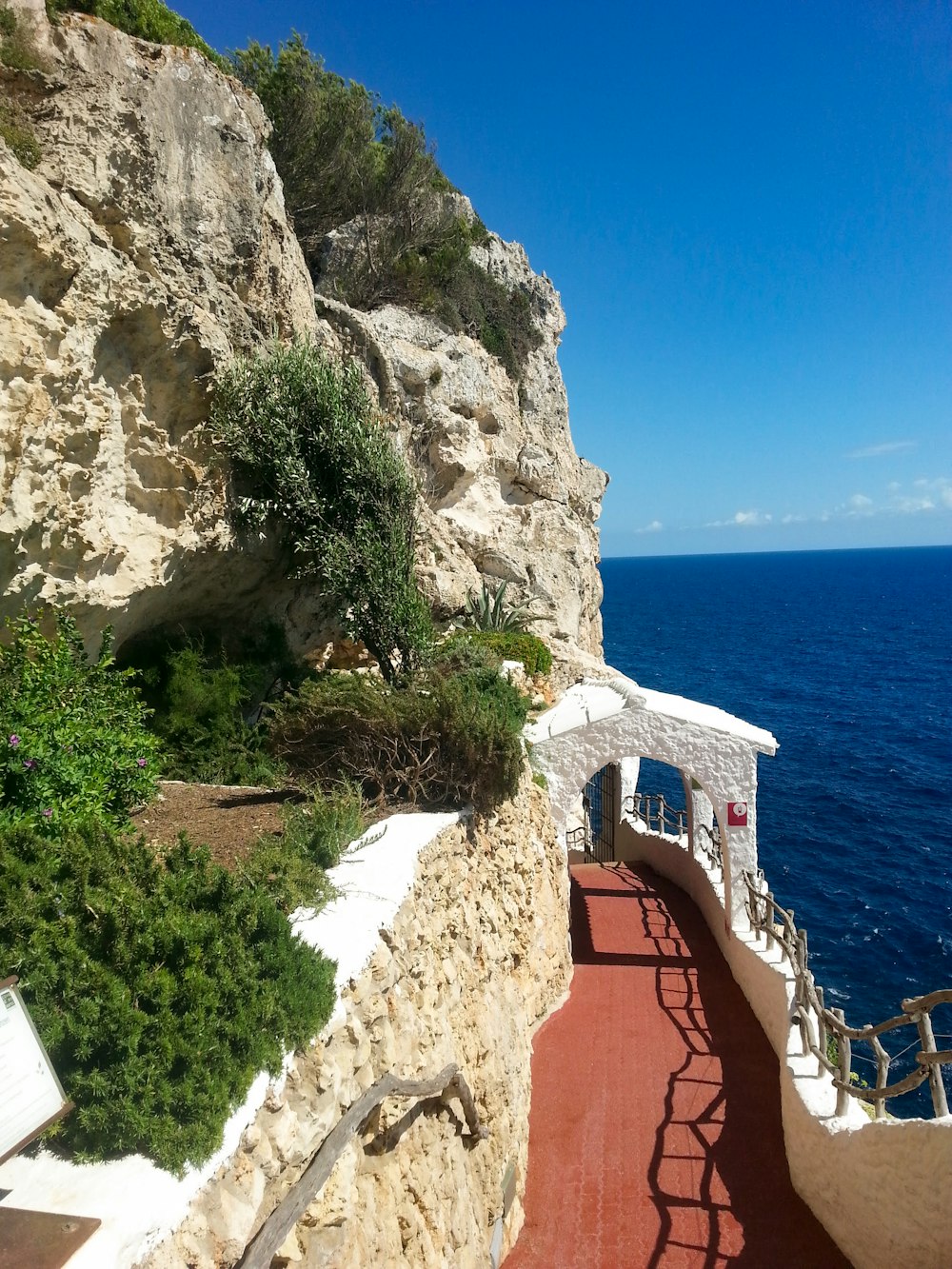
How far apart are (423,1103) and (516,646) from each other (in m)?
10.2

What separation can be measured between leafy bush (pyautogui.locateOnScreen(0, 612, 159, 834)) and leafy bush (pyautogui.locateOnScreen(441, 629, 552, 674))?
730cm

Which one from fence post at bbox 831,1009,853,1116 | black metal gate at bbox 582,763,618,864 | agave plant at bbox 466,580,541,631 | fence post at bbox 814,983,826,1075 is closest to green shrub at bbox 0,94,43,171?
agave plant at bbox 466,580,541,631

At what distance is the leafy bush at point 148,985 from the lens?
11.5 ft

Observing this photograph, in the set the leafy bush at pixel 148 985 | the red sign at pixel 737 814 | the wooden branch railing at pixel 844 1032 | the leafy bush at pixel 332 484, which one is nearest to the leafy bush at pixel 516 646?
the leafy bush at pixel 332 484

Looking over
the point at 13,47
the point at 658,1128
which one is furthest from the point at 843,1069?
the point at 13,47

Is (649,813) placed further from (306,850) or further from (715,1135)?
(306,850)

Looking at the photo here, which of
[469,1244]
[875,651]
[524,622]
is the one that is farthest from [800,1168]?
[875,651]

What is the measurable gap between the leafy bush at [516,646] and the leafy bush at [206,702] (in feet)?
13.4

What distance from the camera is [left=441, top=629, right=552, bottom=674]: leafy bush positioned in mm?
15008

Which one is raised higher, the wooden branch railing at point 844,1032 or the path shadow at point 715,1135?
the wooden branch railing at point 844,1032

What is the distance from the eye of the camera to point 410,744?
8531mm

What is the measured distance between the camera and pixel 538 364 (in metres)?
26.8

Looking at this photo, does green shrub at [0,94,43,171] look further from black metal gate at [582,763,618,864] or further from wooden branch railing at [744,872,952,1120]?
black metal gate at [582,763,618,864]

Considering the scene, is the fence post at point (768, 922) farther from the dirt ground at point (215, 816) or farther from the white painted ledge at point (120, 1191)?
the white painted ledge at point (120, 1191)
